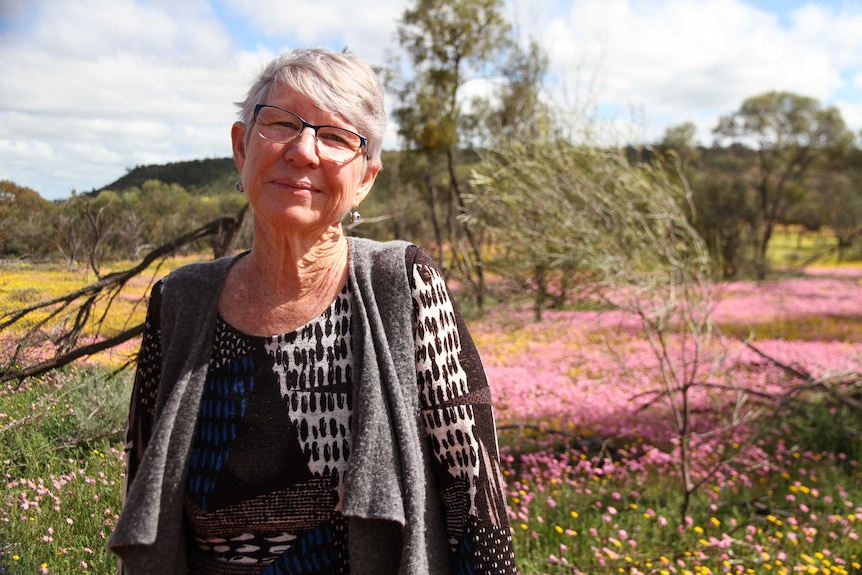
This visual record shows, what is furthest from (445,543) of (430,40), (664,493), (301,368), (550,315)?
(430,40)

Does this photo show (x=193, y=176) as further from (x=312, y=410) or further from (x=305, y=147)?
(x=312, y=410)

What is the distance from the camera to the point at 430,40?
1328 cm

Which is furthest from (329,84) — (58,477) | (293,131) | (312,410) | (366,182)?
(58,477)

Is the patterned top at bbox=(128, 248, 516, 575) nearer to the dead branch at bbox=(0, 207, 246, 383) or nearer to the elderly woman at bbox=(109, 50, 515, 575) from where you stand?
the elderly woman at bbox=(109, 50, 515, 575)

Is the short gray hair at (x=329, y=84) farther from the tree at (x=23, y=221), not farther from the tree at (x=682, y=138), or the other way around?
the tree at (x=682, y=138)

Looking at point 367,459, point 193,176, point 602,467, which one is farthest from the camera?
point 602,467

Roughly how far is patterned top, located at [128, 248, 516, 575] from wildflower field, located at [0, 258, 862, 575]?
2.53ft

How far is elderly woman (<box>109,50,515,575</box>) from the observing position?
1.38 meters

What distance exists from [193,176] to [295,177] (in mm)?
1795

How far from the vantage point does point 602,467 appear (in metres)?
5.19

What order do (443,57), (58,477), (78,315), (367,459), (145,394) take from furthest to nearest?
(443,57) < (78,315) < (58,477) < (145,394) < (367,459)

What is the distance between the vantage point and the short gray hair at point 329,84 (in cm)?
143

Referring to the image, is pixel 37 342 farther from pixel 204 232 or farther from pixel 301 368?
pixel 301 368

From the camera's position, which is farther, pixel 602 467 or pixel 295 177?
pixel 602 467
